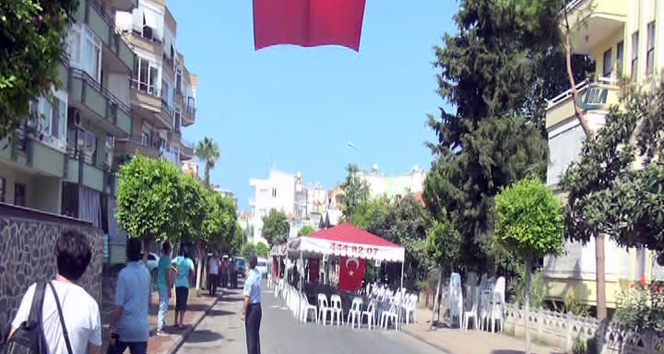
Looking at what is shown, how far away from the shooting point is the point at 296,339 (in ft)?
61.6

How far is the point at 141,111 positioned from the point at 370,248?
79.4 ft

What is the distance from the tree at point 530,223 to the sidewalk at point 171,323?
732cm

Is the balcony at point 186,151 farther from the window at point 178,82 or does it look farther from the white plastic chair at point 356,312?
the white plastic chair at point 356,312

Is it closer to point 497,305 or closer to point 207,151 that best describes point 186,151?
point 207,151

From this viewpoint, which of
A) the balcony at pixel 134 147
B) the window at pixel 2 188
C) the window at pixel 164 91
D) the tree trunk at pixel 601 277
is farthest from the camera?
the window at pixel 164 91

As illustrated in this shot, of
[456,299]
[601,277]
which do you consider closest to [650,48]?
[601,277]

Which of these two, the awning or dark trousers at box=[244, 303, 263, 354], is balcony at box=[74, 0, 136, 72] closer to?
the awning

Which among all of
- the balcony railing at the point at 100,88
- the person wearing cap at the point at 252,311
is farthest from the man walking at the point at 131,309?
the balcony railing at the point at 100,88

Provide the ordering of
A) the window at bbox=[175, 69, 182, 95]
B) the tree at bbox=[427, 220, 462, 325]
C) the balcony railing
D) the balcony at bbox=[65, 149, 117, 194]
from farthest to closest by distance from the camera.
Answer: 1. the window at bbox=[175, 69, 182, 95]
2. the balcony at bbox=[65, 149, 117, 194]
3. the balcony railing
4. the tree at bbox=[427, 220, 462, 325]

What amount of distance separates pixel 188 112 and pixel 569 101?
44139 mm

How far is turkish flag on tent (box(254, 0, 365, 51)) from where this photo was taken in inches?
257

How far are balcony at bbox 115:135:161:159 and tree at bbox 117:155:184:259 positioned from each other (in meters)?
20.0

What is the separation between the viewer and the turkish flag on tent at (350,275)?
2908 cm

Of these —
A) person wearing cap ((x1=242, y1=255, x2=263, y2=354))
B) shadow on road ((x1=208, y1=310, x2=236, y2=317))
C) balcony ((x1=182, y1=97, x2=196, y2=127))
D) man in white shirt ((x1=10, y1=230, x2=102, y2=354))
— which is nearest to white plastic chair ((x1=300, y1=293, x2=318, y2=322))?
shadow on road ((x1=208, y1=310, x2=236, y2=317))
